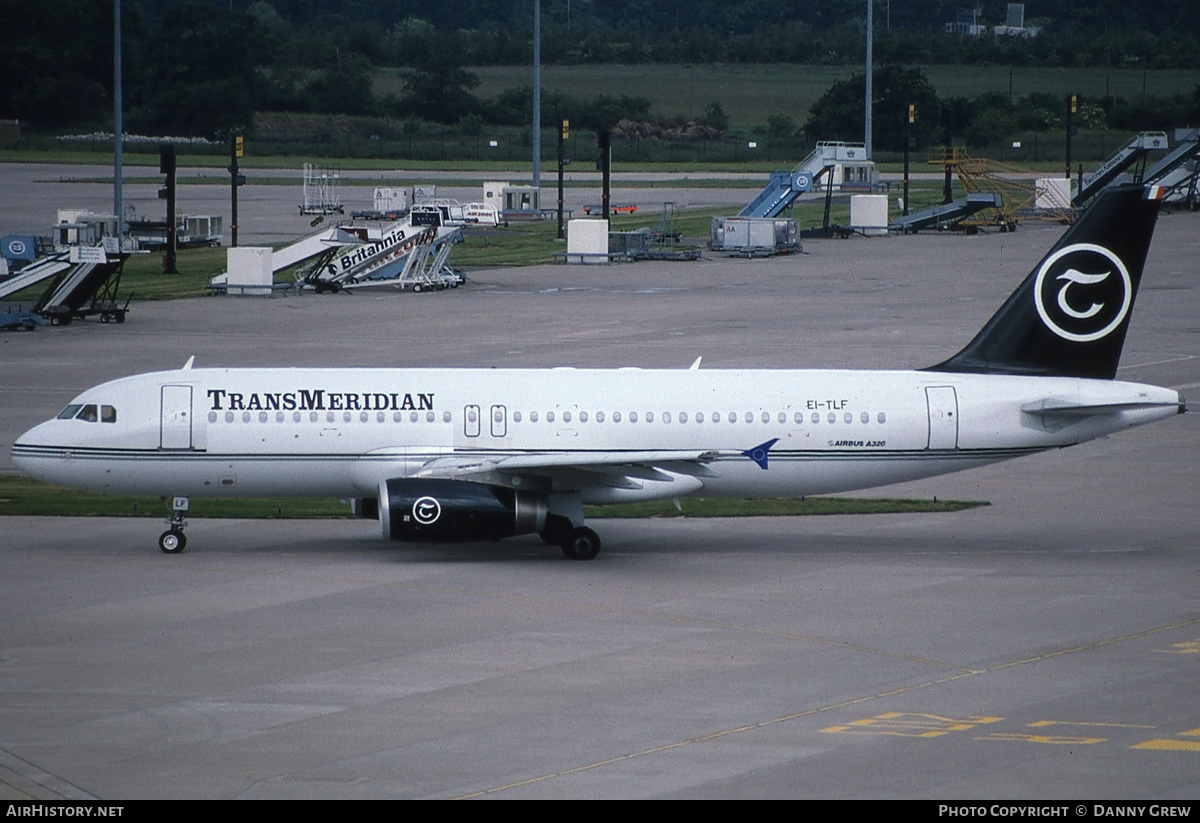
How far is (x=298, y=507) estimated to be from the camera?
3953 cm

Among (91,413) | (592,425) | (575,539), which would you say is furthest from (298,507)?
(592,425)

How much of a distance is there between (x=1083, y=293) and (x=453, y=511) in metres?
14.4

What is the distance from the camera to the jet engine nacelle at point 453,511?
31.8 m

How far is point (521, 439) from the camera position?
111 ft

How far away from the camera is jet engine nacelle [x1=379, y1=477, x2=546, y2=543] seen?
31.8 m

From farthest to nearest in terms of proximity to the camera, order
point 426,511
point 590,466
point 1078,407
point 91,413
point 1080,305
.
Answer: point 1080,305, point 1078,407, point 91,413, point 590,466, point 426,511

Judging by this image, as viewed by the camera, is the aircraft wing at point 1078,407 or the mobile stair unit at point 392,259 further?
the mobile stair unit at point 392,259

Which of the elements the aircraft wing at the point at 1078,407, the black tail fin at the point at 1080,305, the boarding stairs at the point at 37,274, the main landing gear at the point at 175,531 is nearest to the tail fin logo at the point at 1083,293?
the black tail fin at the point at 1080,305

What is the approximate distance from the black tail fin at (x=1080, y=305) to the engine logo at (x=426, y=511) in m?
11.6

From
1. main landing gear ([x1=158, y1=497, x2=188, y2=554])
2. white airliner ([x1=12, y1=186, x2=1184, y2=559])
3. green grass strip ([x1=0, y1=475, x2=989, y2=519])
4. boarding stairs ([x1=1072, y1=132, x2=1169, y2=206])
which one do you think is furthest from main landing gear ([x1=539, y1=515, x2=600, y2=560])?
boarding stairs ([x1=1072, y1=132, x2=1169, y2=206])

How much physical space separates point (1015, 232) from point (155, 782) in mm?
102708

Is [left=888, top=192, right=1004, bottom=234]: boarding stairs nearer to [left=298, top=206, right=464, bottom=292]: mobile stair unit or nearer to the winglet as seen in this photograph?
[left=298, top=206, right=464, bottom=292]: mobile stair unit

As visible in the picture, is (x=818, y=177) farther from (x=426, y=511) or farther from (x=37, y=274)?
(x=426, y=511)

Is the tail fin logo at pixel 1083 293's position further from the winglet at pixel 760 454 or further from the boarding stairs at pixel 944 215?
the boarding stairs at pixel 944 215
